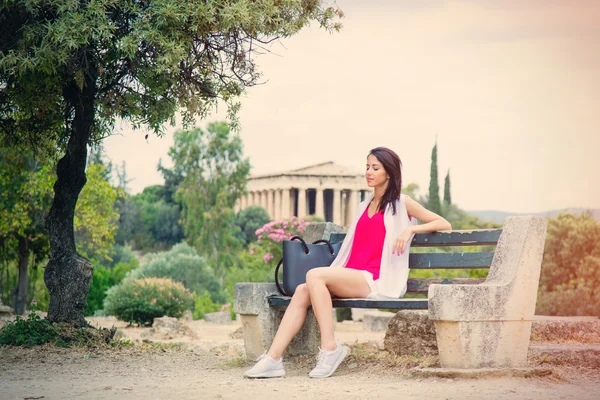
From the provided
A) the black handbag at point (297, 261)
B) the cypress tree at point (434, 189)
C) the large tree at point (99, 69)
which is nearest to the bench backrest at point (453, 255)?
the black handbag at point (297, 261)

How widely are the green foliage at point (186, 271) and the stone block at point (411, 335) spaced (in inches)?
663

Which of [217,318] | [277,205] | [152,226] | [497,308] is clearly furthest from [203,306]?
[277,205]

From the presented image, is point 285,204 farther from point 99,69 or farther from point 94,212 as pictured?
point 99,69

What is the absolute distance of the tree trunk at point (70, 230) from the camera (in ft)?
29.1

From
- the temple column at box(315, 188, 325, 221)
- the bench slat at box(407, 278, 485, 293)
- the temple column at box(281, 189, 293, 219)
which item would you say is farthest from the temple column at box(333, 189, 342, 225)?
the bench slat at box(407, 278, 485, 293)

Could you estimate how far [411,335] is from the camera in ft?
23.1

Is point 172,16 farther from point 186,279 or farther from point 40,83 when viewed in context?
point 186,279

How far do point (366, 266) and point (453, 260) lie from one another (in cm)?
66

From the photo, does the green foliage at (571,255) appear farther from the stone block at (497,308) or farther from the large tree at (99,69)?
the stone block at (497,308)

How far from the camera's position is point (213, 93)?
30.9 feet

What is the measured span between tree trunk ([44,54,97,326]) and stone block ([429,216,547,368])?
190 inches

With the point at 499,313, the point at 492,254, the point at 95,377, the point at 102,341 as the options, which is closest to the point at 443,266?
the point at 492,254

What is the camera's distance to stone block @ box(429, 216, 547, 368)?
5383 millimetres

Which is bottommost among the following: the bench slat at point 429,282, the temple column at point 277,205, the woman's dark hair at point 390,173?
the bench slat at point 429,282
